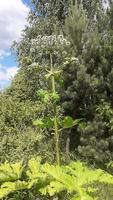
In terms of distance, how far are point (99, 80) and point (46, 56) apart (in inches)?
80.3

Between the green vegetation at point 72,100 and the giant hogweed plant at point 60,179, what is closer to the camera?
the giant hogweed plant at point 60,179

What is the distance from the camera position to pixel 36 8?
65.7 ft

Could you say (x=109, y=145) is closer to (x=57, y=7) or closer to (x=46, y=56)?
(x=46, y=56)

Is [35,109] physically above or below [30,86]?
below

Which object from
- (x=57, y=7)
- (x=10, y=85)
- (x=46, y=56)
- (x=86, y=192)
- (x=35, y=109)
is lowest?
(x=86, y=192)

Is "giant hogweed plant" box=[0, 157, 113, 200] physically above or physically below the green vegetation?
below

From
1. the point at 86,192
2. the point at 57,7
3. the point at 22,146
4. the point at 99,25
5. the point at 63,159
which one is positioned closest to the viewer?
the point at 86,192

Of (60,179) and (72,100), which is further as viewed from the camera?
(72,100)

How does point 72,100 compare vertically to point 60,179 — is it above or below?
above

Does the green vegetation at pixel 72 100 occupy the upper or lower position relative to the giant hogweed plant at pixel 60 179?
upper

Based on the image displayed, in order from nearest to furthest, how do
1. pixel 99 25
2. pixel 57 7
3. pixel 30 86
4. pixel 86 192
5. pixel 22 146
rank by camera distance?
pixel 86 192
pixel 22 146
pixel 30 86
pixel 99 25
pixel 57 7

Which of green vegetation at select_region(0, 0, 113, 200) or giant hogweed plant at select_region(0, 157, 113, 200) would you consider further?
green vegetation at select_region(0, 0, 113, 200)

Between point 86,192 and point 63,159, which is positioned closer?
point 86,192

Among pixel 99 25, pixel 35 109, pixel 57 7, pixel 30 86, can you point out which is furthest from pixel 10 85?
pixel 57 7
